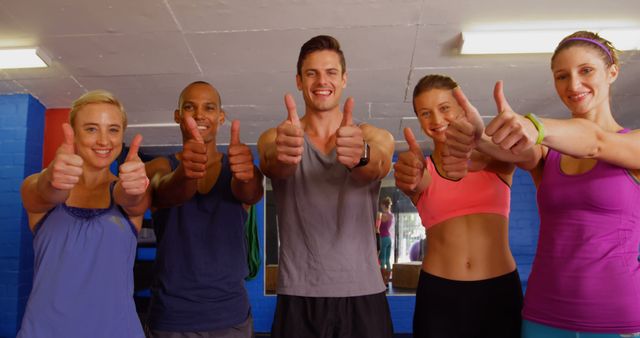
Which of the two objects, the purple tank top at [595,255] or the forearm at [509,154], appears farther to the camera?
the forearm at [509,154]

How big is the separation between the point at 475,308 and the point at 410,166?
598 mm

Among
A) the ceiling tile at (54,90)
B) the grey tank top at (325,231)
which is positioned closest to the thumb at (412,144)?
the grey tank top at (325,231)

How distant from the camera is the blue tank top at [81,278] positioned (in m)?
1.41

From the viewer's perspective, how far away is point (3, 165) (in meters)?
4.52

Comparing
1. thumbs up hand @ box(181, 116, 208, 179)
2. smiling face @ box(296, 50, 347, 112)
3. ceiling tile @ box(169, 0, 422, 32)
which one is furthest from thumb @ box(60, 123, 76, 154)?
ceiling tile @ box(169, 0, 422, 32)

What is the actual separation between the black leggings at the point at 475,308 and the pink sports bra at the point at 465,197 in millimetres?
254

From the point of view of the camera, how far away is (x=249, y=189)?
5.90 feet

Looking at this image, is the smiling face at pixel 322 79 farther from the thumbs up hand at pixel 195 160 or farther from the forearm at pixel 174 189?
the forearm at pixel 174 189

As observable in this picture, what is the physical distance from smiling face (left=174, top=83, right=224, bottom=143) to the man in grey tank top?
42 cm

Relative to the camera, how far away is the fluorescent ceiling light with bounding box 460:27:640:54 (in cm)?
329

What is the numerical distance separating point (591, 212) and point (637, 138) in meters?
0.24

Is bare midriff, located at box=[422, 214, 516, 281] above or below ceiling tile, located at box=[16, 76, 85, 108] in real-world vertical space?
below

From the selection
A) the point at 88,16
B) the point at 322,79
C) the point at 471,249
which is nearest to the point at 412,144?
the point at 322,79

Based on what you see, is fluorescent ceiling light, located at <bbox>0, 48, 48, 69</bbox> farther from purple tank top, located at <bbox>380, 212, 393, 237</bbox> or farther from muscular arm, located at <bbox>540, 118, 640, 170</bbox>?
purple tank top, located at <bbox>380, 212, 393, 237</bbox>
